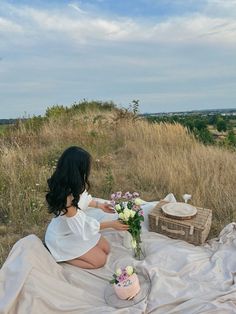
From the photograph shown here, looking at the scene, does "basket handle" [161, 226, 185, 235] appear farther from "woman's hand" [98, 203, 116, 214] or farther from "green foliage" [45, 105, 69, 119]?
"green foliage" [45, 105, 69, 119]

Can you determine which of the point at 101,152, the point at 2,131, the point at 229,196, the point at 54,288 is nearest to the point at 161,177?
the point at 229,196

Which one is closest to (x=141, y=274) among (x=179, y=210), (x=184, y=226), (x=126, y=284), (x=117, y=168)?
(x=126, y=284)

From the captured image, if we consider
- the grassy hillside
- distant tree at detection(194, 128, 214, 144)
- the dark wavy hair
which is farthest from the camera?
distant tree at detection(194, 128, 214, 144)

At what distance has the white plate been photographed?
352 cm

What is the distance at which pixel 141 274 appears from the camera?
2873mm

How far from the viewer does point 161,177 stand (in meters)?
5.37

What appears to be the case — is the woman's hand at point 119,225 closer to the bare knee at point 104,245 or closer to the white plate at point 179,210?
the bare knee at point 104,245

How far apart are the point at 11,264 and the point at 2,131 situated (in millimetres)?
6180

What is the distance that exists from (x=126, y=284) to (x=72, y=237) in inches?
29.3

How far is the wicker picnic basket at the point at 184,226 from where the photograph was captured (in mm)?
3420

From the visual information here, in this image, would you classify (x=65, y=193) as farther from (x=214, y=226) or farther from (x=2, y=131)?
(x=2, y=131)

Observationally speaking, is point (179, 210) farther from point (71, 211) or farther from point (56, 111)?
point (56, 111)

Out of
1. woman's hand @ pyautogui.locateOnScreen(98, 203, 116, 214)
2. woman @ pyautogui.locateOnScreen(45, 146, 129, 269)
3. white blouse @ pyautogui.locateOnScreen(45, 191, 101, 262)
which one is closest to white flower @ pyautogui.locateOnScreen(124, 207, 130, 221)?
woman @ pyautogui.locateOnScreen(45, 146, 129, 269)

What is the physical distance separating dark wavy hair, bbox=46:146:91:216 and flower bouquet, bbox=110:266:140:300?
0.72 meters
